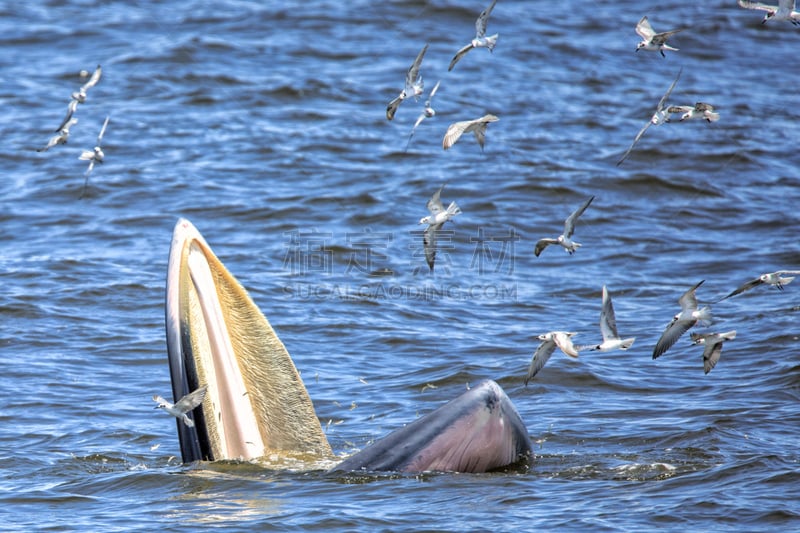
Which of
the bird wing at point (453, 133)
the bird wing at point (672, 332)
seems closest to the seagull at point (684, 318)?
the bird wing at point (672, 332)

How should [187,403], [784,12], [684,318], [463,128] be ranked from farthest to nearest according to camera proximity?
[463,128] → [784,12] → [684,318] → [187,403]

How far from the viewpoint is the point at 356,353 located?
1183cm

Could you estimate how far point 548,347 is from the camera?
9.57 metres

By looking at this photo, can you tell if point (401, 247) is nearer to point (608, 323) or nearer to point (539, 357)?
point (539, 357)

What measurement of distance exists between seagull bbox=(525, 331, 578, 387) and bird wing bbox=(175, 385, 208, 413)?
2.77m

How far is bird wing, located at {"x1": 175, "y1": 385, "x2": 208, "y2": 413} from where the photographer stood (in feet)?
22.7

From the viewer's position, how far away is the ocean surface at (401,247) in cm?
768

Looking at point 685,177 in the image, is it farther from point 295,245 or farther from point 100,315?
point 100,315

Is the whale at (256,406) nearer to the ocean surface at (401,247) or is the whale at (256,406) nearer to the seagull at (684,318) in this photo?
the ocean surface at (401,247)

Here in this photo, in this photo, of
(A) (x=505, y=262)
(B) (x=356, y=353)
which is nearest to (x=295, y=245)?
(A) (x=505, y=262)

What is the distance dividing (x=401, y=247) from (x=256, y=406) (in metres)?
7.78

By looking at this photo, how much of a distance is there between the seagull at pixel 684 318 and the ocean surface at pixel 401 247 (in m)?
0.61

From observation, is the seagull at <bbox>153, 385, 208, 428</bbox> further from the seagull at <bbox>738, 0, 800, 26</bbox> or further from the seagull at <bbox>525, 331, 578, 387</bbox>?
the seagull at <bbox>738, 0, 800, 26</bbox>

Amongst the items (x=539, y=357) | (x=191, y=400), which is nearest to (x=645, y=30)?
(x=539, y=357)
